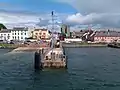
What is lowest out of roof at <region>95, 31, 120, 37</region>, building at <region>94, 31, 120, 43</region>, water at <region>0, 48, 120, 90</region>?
water at <region>0, 48, 120, 90</region>

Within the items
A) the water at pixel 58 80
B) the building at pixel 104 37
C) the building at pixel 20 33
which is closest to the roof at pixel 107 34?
the building at pixel 104 37

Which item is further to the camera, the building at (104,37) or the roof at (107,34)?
the roof at (107,34)

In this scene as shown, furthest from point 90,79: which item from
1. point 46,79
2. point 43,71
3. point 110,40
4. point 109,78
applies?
point 110,40

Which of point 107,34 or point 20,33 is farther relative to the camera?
point 107,34

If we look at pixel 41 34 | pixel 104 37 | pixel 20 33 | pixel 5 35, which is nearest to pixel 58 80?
pixel 20 33

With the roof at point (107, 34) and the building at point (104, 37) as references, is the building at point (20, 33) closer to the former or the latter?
the building at point (104, 37)

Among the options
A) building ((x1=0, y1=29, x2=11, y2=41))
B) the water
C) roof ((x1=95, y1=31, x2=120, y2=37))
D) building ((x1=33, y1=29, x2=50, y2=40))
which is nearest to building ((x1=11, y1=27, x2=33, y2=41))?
building ((x1=0, y1=29, x2=11, y2=41))

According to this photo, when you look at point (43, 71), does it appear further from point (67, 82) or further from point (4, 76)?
point (67, 82)

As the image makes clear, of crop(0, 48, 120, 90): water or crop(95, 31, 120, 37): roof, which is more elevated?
crop(95, 31, 120, 37): roof

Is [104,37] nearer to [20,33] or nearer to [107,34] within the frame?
[107,34]

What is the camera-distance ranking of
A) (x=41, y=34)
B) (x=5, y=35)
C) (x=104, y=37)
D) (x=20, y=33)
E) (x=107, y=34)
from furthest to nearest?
(x=41, y=34), (x=104, y=37), (x=107, y=34), (x=5, y=35), (x=20, y=33)

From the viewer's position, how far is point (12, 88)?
31.8 m

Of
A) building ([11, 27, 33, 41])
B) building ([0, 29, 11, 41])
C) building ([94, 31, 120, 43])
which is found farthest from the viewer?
building ([94, 31, 120, 43])

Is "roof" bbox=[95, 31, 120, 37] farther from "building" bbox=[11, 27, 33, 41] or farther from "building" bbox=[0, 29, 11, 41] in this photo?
"building" bbox=[0, 29, 11, 41]
